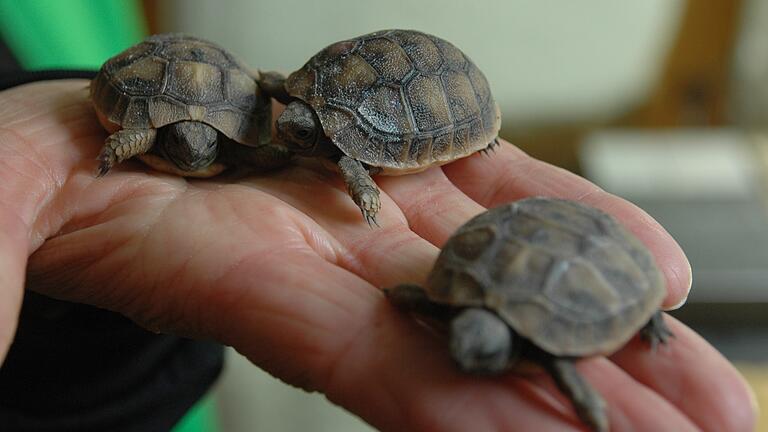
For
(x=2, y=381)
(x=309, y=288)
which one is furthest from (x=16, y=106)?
(x=309, y=288)

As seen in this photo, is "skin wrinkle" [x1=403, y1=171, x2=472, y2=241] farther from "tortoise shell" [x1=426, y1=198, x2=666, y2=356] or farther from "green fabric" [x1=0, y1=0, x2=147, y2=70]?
"green fabric" [x1=0, y1=0, x2=147, y2=70]

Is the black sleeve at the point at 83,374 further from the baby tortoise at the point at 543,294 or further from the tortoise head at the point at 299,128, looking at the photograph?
the baby tortoise at the point at 543,294

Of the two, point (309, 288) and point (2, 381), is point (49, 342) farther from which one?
point (309, 288)

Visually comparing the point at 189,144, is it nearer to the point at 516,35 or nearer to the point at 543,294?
the point at 543,294

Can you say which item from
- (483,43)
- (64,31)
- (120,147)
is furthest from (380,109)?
(483,43)

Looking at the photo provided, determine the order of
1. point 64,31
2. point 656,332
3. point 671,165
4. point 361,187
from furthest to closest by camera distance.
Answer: point 671,165
point 64,31
point 361,187
point 656,332

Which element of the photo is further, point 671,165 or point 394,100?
point 671,165

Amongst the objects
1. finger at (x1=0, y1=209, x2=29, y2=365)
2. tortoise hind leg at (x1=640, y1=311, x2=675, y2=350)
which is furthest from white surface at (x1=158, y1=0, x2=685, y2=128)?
tortoise hind leg at (x1=640, y1=311, x2=675, y2=350)
